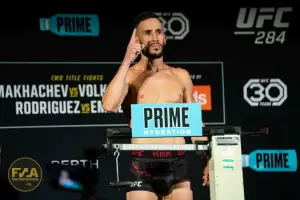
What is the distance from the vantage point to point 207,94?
4.44 m

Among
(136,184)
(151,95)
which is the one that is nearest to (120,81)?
(151,95)

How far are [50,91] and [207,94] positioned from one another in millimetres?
1360

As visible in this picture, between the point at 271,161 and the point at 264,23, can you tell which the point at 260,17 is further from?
the point at 271,161

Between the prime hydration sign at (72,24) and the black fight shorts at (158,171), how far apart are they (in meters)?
1.81

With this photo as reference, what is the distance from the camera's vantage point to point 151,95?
2.78 metres

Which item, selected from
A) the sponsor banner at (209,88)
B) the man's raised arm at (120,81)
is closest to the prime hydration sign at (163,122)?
the man's raised arm at (120,81)

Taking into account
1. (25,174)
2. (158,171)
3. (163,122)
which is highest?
(163,122)

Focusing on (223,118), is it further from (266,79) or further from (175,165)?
(175,165)

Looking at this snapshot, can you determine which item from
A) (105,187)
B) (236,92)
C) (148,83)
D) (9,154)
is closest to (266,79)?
(236,92)

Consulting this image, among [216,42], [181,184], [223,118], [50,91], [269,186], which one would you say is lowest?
[269,186]

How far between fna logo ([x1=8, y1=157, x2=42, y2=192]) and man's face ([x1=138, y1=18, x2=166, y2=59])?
1.87 m

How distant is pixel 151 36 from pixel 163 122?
1.70 feet

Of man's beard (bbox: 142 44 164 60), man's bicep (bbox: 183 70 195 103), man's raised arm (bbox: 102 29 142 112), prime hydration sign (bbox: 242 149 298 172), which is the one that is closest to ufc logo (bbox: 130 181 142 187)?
man's raised arm (bbox: 102 29 142 112)

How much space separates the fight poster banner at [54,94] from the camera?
419cm
